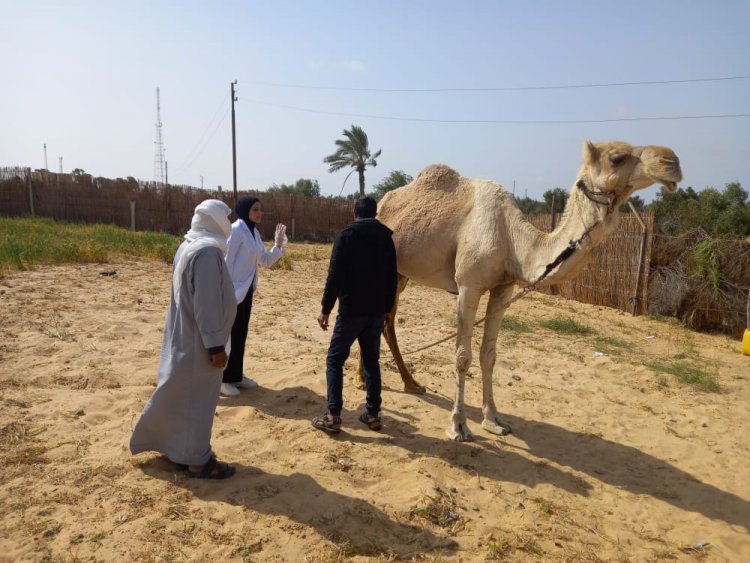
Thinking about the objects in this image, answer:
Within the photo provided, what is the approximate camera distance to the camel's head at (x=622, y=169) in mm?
3494

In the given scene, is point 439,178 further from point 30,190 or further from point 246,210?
point 30,190

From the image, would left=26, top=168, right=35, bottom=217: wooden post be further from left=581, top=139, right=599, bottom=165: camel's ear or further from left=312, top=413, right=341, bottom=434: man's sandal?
left=581, top=139, right=599, bottom=165: camel's ear

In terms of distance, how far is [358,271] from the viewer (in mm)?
4152

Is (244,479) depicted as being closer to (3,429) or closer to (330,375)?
(330,375)

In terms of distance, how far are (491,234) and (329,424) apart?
7.10 ft

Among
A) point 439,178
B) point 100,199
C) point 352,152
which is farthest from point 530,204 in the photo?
point 439,178

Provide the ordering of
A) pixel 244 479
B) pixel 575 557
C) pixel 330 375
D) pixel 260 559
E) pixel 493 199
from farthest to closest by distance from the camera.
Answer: pixel 493 199
pixel 330 375
pixel 244 479
pixel 575 557
pixel 260 559

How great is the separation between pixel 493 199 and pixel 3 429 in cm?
446

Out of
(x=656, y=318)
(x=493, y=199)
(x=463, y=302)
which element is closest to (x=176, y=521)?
(x=463, y=302)

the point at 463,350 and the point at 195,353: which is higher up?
the point at 195,353

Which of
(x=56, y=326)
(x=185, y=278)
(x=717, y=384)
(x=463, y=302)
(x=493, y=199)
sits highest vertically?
(x=493, y=199)

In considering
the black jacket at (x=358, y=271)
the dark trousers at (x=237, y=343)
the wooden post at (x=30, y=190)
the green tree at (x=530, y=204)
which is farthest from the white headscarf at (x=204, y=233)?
the green tree at (x=530, y=204)

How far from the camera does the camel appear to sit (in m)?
3.80

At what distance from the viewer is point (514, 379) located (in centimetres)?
613
